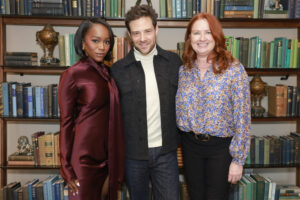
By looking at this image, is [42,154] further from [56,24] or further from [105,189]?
[56,24]

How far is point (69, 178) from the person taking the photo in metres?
1.47

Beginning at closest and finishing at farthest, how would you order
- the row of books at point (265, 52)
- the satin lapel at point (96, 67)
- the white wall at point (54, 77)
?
the satin lapel at point (96, 67)
the row of books at point (265, 52)
the white wall at point (54, 77)

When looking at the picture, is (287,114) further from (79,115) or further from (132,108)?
(79,115)

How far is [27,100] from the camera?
235 cm

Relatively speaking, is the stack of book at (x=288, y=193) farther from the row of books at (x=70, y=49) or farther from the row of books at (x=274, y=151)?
the row of books at (x=70, y=49)

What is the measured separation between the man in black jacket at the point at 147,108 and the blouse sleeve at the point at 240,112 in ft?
1.30

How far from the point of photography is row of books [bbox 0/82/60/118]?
91.8 inches

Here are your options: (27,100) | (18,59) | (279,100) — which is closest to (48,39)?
(18,59)

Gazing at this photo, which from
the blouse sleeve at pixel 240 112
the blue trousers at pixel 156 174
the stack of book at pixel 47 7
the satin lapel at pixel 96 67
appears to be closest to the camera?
the blouse sleeve at pixel 240 112

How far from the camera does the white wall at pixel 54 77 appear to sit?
8.63 feet


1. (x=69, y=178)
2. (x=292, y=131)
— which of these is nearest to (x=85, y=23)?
(x=69, y=178)

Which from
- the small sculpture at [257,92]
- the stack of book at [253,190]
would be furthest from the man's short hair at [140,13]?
the stack of book at [253,190]

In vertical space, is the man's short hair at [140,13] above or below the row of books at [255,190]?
above

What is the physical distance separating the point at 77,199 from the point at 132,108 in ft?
1.98
